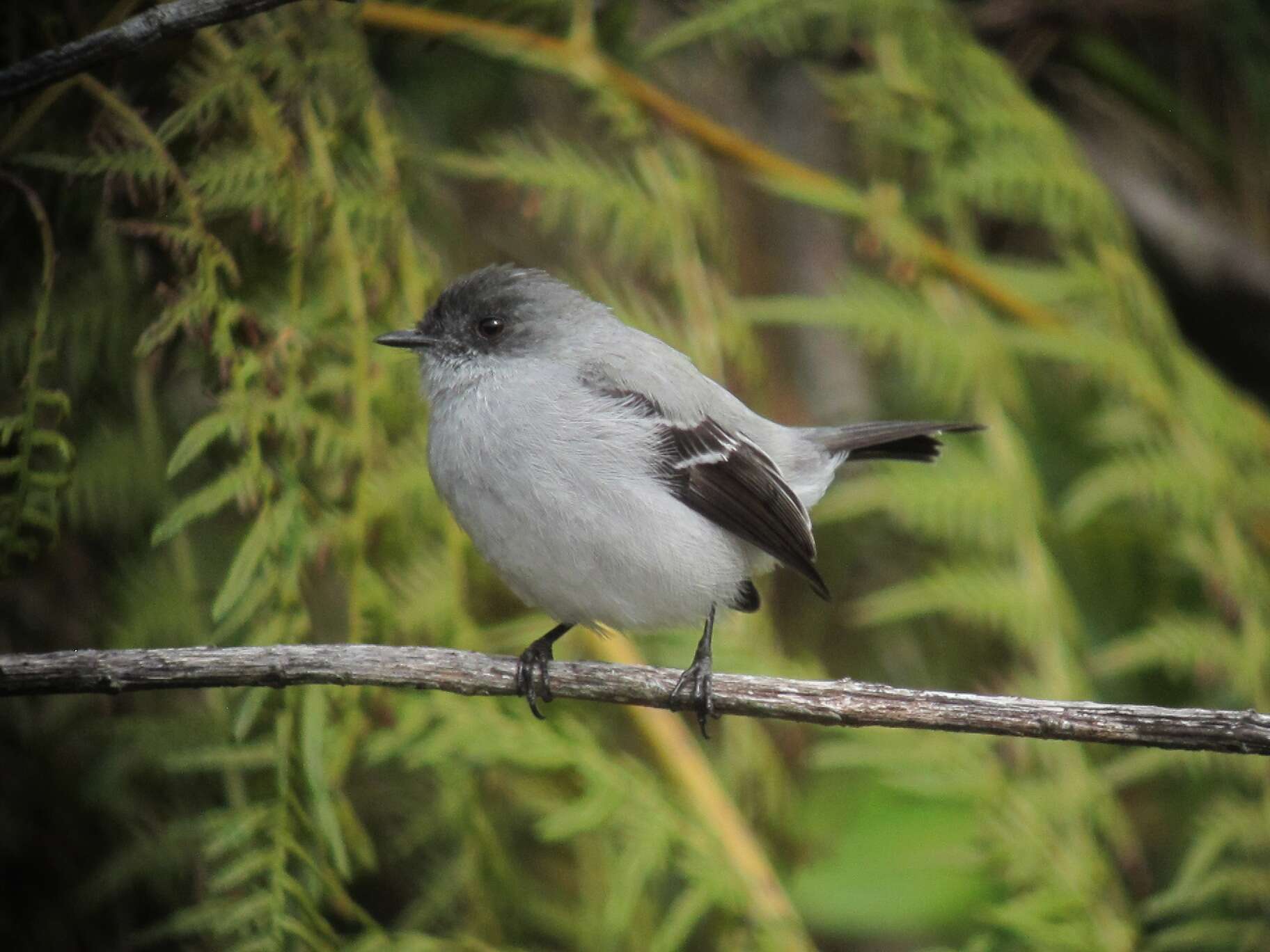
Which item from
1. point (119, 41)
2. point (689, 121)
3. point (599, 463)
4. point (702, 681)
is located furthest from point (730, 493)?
point (119, 41)

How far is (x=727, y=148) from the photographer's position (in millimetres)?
3686

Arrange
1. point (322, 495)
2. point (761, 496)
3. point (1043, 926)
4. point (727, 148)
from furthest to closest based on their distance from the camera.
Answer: point (727, 148)
point (761, 496)
point (1043, 926)
point (322, 495)

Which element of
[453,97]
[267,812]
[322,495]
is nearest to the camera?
[267,812]

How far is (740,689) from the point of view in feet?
7.24

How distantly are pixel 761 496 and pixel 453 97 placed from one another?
2110 mm

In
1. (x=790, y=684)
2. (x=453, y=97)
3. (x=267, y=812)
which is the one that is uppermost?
(x=453, y=97)

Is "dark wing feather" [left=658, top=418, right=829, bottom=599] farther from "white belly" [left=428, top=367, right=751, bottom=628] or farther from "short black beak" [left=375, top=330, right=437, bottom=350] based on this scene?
"short black beak" [left=375, top=330, right=437, bottom=350]

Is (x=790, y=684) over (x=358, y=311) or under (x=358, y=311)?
under

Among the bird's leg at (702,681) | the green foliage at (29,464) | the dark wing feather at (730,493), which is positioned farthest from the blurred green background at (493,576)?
the dark wing feather at (730,493)

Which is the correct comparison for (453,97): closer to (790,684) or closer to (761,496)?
(761,496)

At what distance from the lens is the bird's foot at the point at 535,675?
2.42 m

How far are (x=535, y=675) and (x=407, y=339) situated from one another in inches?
35.3

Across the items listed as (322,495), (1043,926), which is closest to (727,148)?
(322,495)

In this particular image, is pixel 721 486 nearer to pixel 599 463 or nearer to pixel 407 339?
pixel 599 463
